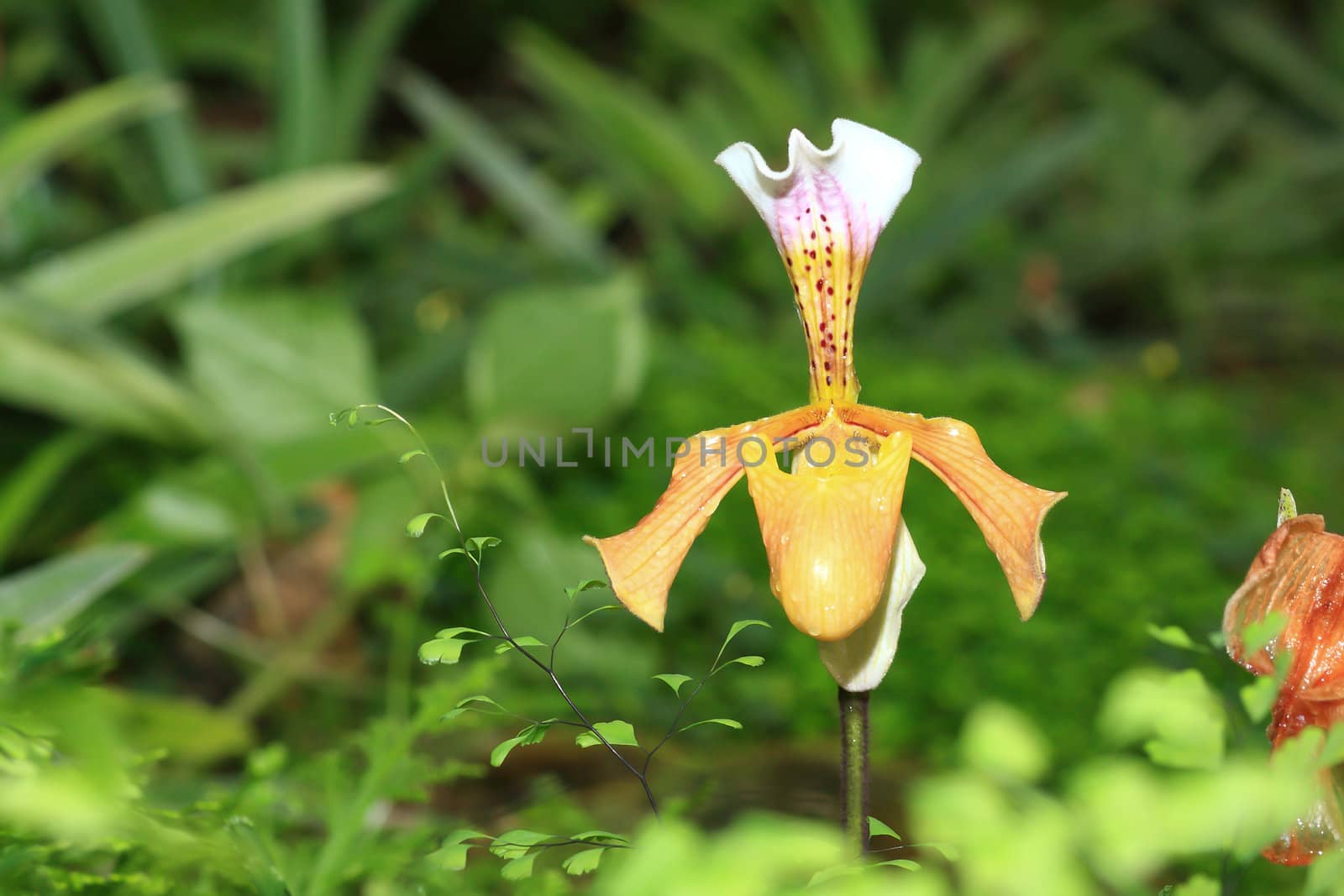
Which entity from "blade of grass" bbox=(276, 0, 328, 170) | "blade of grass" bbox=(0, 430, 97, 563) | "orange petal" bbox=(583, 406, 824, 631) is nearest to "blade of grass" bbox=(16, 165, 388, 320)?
"blade of grass" bbox=(0, 430, 97, 563)

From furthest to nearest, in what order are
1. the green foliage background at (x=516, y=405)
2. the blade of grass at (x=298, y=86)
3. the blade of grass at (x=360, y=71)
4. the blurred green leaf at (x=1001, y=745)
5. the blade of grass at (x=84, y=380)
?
the blade of grass at (x=360, y=71) < the blade of grass at (x=298, y=86) < the blade of grass at (x=84, y=380) < the green foliage background at (x=516, y=405) < the blurred green leaf at (x=1001, y=745)

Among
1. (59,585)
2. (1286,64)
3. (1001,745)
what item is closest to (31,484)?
(59,585)

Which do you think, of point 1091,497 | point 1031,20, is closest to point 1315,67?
point 1031,20

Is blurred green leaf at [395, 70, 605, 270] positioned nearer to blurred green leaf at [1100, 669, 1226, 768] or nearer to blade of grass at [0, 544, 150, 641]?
blade of grass at [0, 544, 150, 641]

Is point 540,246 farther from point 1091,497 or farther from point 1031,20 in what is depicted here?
point 1031,20

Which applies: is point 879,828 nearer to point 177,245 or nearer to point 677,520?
point 677,520

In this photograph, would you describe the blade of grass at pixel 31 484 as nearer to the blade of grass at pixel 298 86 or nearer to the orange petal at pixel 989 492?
the blade of grass at pixel 298 86

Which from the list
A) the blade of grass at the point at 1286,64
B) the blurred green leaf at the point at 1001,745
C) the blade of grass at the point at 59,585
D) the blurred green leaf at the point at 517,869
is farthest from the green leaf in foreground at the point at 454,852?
the blade of grass at the point at 1286,64
